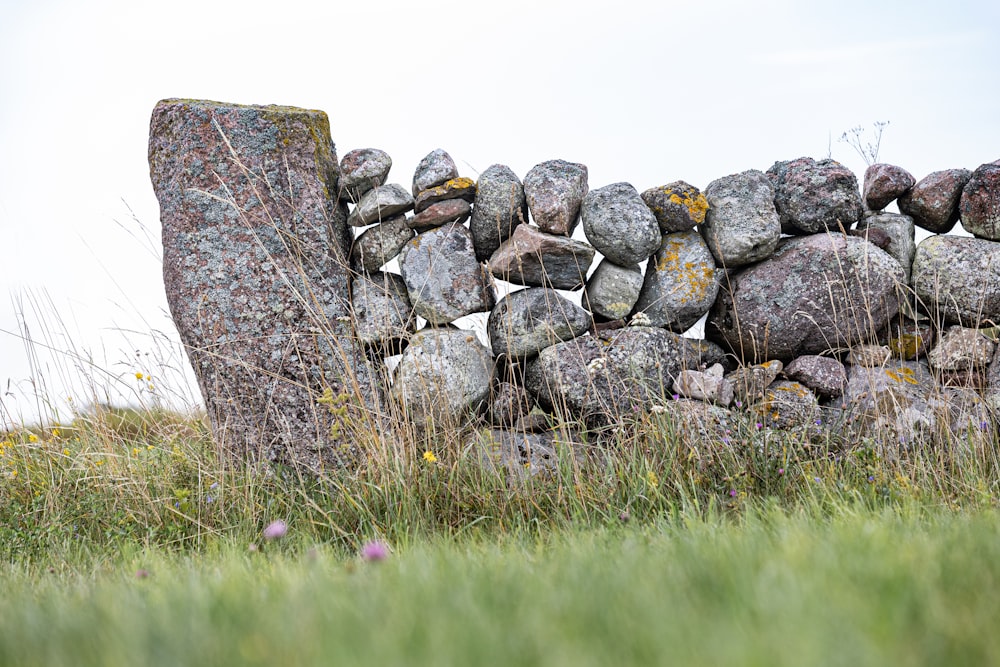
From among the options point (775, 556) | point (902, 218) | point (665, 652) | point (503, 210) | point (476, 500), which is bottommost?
point (476, 500)

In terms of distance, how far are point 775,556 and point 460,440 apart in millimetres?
2273

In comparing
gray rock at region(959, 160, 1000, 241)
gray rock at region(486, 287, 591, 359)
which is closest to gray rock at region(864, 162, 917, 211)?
gray rock at region(959, 160, 1000, 241)

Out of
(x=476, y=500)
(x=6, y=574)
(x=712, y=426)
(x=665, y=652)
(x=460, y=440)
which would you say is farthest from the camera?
(x=460, y=440)

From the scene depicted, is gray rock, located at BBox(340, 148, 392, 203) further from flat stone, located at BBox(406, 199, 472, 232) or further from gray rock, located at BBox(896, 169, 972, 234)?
gray rock, located at BBox(896, 169, 972, 234)

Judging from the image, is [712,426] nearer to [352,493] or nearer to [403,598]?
[352,493]

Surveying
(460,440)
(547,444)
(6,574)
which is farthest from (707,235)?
(6,574)

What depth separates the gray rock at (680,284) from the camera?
3920 mm

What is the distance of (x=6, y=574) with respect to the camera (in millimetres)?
2889

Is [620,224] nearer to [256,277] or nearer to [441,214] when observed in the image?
[441,214]

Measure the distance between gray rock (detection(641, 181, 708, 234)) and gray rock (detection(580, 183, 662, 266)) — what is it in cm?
12

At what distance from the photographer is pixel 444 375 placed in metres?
3.74

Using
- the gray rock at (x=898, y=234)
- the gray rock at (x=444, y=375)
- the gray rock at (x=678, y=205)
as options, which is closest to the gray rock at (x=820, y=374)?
the gray rock at (x=898, y=234)

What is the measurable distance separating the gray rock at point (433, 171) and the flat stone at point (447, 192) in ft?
0.10

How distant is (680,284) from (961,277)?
1.57m
